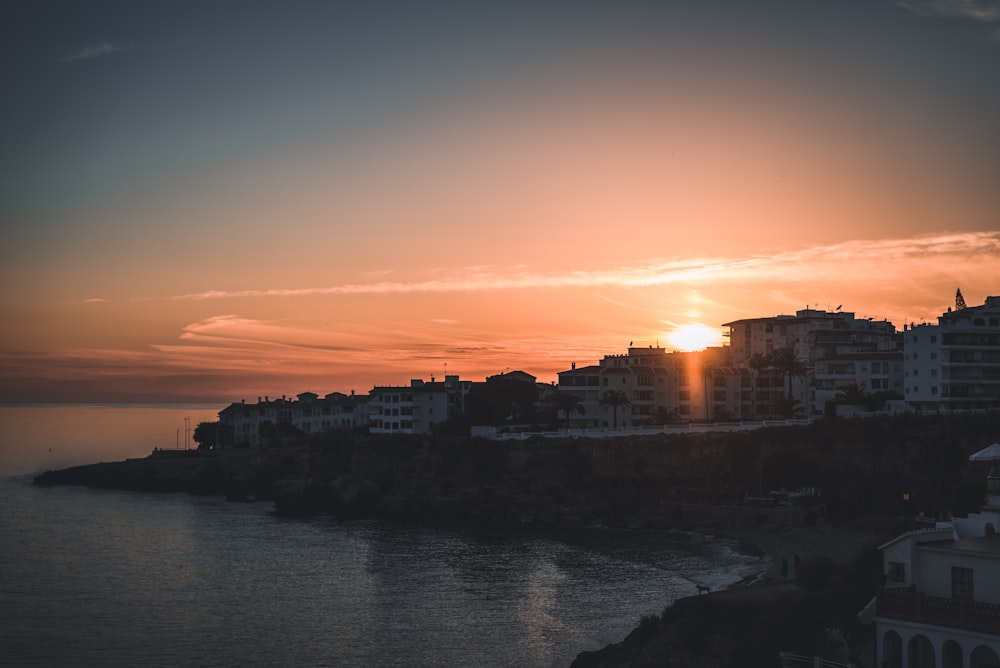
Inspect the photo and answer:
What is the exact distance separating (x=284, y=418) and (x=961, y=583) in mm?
141542

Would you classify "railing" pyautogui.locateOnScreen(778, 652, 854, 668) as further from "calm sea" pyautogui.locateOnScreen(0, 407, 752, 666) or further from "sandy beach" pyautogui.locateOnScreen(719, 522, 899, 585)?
→ "sandy beach" pyautogui.locateOnScreen(719, 522, 899, 585)

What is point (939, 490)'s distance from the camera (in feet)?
251

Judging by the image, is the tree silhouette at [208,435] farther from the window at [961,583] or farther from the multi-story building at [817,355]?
the window at [961,583]

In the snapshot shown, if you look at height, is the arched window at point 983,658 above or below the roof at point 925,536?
below

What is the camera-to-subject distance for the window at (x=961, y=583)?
3164cm

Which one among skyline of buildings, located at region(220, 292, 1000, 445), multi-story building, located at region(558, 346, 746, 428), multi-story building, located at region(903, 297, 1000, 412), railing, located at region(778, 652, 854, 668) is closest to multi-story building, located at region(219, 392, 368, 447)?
skyline of buildings, located at region(220, 292, 1000, 445)

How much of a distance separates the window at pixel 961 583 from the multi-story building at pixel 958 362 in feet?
232

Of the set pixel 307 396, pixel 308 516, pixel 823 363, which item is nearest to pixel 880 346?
pixel 823 363

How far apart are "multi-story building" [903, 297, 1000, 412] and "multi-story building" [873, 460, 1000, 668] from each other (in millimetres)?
67729

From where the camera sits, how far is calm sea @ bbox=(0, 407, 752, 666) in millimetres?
48594

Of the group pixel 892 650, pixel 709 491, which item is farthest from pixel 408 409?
pixel 892 650

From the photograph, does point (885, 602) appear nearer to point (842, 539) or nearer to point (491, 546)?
point (842, 539)

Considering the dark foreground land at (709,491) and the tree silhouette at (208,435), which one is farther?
the tree silhouette at (208,435)

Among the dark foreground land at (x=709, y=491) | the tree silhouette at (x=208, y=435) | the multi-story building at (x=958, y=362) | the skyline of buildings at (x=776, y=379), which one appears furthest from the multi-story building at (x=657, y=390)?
the tree silhouette at (x=208, y=435)
